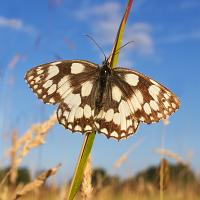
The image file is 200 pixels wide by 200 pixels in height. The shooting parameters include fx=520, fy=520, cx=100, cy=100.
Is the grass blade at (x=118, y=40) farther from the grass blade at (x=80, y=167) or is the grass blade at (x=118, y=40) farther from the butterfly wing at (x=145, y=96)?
the butterfly wing at (x=145, y=96)

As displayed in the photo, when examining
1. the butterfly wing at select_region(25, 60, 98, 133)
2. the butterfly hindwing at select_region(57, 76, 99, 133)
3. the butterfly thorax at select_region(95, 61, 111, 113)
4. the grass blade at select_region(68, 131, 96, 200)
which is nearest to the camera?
the grass blade at select_region(68, 131, 96, 200)

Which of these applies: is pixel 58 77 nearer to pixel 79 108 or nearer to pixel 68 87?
pixel 68 87

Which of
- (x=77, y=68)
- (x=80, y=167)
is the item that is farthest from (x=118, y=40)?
(x=77, y=68)

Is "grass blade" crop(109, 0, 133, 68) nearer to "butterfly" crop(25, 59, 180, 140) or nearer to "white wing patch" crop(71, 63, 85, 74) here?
"butterfly" crop(25, 59, 180, 140)

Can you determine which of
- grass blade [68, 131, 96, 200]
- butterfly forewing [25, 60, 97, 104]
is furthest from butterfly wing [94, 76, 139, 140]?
grass blade [68, 131, 96, 200]

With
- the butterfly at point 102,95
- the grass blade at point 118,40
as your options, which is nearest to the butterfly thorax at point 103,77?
the butterfly at point 102,95

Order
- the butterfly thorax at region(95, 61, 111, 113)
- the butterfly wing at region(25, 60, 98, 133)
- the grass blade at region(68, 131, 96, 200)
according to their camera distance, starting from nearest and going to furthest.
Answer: the grass blade at region(68, 131, 96, 200) < the butterfly wing at region(25, 60, 98, 133) < the butterfly thorax at region(95, 61, 111, 113)

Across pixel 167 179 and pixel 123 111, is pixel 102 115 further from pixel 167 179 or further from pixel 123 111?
pixel 167 179

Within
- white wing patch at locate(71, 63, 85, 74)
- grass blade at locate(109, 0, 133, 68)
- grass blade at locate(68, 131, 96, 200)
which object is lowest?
grass blade at locate(68, 131, 96, 200)
